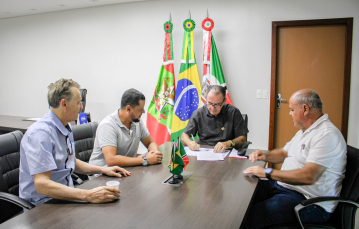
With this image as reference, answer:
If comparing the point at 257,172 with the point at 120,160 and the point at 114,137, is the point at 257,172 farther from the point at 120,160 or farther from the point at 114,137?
the point at 114,137

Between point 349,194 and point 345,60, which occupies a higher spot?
point 345,60

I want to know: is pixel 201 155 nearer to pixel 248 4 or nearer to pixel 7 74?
pixel 248 4

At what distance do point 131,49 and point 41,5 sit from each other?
178cm

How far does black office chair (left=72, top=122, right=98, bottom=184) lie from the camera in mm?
2346

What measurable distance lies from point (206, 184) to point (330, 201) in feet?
2.33

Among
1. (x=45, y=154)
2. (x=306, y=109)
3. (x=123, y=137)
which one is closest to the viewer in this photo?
(x=45, y=154)

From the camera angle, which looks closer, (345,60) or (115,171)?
(115,171)

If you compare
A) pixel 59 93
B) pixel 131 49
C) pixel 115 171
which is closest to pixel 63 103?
pixel 59 93

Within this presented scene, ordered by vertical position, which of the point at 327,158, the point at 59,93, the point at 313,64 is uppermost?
the point at 313,64

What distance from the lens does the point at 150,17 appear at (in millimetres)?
4562

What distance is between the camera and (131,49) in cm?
476

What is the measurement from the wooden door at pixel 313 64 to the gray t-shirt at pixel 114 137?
7.76ft

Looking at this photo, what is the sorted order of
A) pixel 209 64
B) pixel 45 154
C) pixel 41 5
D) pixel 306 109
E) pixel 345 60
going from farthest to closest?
pixel 41 5 → pixel 209 64 → pixel 345 60 → pixel 306 109 → pixel 45 154

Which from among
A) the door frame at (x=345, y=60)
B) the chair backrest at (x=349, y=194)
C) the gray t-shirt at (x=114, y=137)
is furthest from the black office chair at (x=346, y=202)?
the door frame at (x=345, y=60)
